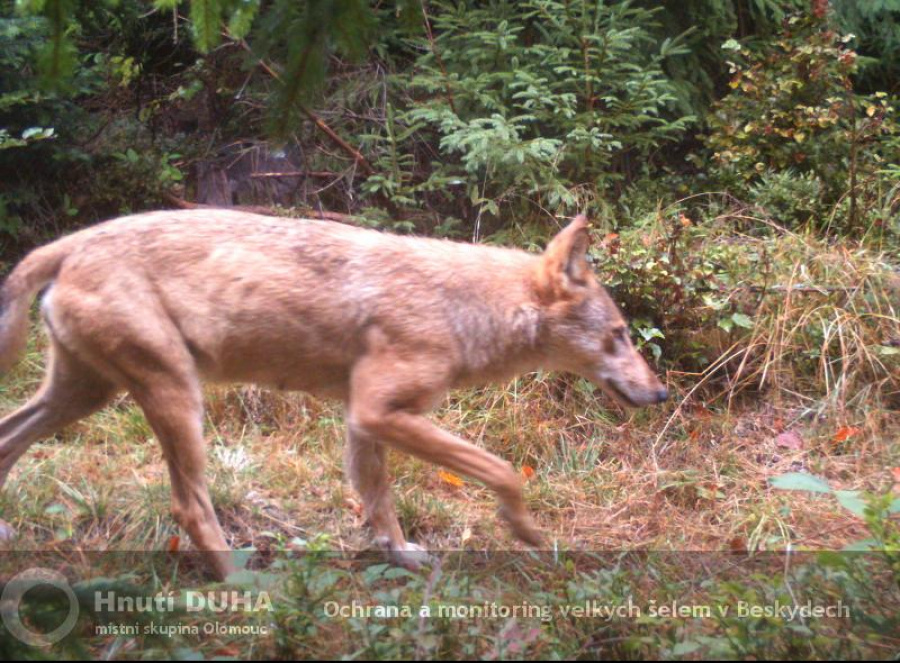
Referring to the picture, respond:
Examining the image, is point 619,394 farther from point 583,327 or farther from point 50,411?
point 50,411

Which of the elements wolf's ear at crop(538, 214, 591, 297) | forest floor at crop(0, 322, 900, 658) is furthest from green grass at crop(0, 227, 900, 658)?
wolf's ear at crop(538, 214, 591, 297)

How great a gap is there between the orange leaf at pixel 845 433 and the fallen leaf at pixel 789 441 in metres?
0.26

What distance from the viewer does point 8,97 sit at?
7.51 meters

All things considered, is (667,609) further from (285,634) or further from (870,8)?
(870,8)

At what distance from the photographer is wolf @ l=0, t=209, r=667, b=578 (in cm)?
475

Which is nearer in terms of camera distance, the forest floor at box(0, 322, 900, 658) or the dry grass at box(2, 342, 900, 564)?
A: the forest floor at box(0, 322, 900, 658)

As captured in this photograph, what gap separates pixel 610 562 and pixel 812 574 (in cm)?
125

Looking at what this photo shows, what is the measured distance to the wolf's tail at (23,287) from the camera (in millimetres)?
4875

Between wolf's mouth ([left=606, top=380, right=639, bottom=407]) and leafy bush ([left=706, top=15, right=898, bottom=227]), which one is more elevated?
leafy bush ([left=706, top=15, right=898, bottom=227])

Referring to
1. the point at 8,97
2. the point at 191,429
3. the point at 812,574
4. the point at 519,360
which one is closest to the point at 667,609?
the point at 812,574

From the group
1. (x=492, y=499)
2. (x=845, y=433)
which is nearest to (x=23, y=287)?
(x=492, y=499)

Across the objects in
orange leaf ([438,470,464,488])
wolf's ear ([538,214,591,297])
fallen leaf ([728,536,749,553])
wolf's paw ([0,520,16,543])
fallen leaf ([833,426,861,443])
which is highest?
wolf's ear ([538,214,591,297])

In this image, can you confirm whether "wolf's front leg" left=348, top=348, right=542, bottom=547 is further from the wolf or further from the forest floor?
the forest floor

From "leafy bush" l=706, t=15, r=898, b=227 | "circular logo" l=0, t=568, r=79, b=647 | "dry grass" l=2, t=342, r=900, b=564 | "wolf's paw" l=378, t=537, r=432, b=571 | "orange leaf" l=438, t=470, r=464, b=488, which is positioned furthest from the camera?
"leafy bush" l=706, t=15, r=898, b=227
